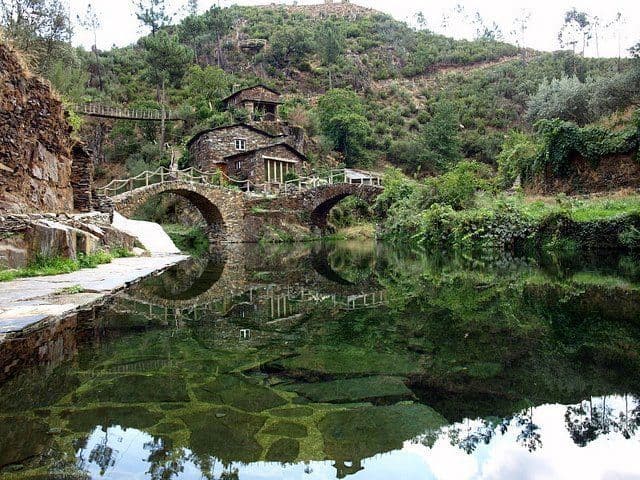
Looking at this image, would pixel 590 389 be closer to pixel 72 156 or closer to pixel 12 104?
pixel 12 104

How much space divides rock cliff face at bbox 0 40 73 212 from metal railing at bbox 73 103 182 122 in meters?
27.0

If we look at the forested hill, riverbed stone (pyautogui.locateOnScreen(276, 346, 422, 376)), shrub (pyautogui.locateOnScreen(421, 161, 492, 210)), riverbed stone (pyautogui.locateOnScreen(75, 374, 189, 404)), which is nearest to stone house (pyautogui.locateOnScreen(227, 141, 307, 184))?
the forested hill

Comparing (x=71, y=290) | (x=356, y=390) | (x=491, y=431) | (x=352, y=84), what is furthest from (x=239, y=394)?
(x=352, y=84)

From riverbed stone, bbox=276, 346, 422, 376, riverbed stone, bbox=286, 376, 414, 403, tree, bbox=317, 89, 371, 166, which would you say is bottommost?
riverbed stone, bbox=276, 346, 422, 376

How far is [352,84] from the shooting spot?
200ft

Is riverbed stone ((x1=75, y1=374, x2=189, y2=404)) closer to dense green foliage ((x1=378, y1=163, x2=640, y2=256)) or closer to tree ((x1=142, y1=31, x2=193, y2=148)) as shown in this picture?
dense green foliage ((x1=378, y1=163, x2=640, y2=256))

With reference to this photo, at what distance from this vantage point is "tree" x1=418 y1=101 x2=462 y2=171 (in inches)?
1758

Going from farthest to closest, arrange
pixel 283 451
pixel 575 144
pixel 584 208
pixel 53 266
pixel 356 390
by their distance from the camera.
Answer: pixel 575 144 < pixel 584 208 < pixel 53 266 < pixel 356 390 < pixel 283 451

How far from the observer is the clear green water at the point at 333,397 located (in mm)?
1815

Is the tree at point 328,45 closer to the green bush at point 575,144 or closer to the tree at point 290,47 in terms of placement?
the tree at point 290,47

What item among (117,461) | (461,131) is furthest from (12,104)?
(461,131)

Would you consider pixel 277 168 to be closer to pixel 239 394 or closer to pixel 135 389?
pixel 135 389

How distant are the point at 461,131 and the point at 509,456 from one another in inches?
2036

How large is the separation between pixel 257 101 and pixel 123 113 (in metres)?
10.6
